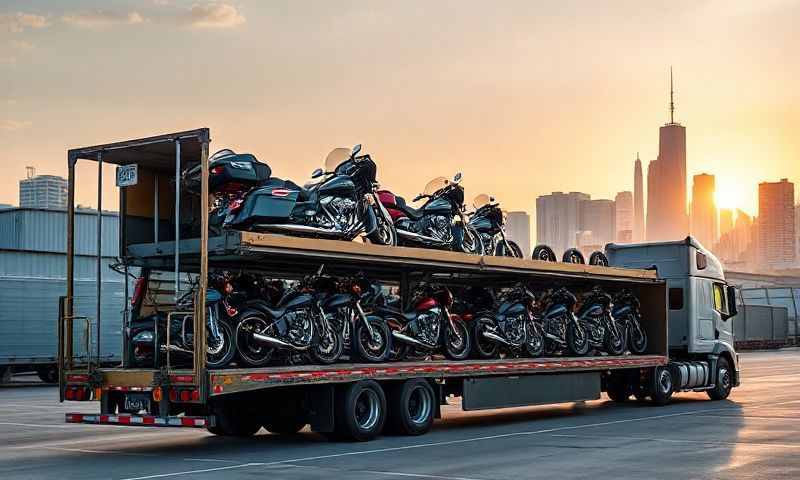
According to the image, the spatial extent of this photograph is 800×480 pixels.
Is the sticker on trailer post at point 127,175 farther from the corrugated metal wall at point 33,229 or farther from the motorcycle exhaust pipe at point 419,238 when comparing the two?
the corrugated metal wall at point 33,229

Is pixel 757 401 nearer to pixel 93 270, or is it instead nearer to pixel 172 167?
pixel 172 167

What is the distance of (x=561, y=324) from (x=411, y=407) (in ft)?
18.0

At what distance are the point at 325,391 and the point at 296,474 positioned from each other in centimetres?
298

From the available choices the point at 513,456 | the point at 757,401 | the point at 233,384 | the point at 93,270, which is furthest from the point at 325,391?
the point at 93,270

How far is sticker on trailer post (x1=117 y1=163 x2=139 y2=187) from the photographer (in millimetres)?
14617

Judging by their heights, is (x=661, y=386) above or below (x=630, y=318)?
below

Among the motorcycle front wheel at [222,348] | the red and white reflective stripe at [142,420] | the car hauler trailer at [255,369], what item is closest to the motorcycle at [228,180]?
the car hauler trailer at [255,369]

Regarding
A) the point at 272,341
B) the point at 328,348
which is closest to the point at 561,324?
the point at 328,348

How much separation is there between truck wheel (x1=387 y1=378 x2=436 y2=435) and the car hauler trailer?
0.02 meters

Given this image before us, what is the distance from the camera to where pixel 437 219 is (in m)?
18.5

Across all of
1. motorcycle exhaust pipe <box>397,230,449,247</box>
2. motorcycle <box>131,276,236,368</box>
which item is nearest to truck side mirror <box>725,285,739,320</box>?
motorcycle exhaust pipe <box>397,230,449,247</box>

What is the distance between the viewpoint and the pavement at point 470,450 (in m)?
12.2

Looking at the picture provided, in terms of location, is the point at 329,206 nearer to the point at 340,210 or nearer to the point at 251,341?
the point at 340,210

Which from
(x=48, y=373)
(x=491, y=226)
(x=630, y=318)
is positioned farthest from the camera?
(x=48, y=373)
